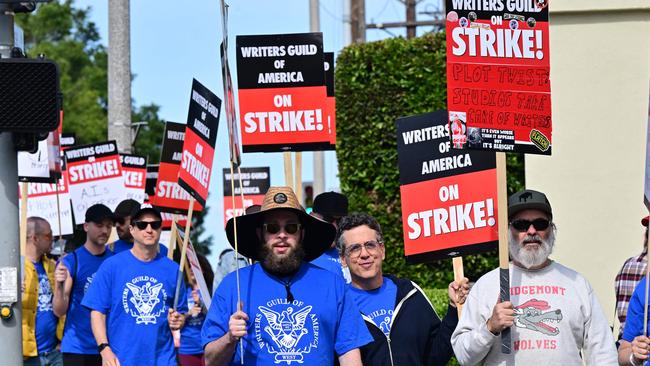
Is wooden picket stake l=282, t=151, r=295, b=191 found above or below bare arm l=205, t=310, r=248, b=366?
above

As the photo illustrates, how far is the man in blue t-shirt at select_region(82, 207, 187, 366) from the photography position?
1086 cm

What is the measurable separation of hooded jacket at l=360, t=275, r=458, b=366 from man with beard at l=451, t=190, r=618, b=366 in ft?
1.07

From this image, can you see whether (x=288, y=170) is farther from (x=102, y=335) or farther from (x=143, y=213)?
(x=102, y=335)

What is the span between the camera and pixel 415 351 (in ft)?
26.3

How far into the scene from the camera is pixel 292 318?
7047 millimetres

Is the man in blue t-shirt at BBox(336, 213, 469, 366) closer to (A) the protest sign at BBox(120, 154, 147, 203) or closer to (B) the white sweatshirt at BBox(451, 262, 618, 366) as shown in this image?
(B) the white sweatshirt at BBox(451, 262, 618, 366)

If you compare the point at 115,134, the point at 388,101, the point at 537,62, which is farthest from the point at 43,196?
the point at 537,62

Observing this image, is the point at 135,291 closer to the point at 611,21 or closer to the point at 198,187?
the point at 198,187

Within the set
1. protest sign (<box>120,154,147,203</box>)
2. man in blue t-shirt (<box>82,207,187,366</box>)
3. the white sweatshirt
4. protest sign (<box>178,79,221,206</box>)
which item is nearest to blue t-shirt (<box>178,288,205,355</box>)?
protest sign (<box>178,79,221,206</box>)

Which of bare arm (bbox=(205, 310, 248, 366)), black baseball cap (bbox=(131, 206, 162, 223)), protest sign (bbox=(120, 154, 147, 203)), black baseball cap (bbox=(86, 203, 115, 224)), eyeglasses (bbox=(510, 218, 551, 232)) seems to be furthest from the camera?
protest sign (bbox=(120, 154, 147, 203))

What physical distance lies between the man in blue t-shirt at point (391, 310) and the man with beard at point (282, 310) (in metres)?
0.69

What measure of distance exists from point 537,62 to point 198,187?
4.46 metres

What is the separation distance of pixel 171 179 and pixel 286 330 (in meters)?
6.12

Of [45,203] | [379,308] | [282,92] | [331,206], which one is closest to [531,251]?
[379,308]
